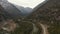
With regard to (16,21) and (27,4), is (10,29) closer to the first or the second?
(16,21)

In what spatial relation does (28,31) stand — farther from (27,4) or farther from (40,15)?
(27,4)

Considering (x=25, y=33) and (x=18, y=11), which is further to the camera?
(x=18, y=11)

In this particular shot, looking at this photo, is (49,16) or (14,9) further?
(14,9)

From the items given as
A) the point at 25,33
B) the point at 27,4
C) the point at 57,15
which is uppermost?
the point at 27,4

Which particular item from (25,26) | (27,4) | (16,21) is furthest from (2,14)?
(27,4)

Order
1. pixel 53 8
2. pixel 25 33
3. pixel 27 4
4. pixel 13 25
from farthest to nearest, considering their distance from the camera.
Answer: pixel 27 4
pixel 53 8
pixel 13 25
pixel 25 33

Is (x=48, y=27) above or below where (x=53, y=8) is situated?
below

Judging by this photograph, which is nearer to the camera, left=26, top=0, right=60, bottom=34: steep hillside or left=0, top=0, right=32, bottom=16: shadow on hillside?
left=26, top=0, right=60, bottom=34: steep hillside

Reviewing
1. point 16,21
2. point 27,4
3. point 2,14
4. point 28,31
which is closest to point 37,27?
point 28,31

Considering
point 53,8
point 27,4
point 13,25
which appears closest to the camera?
point 13,25

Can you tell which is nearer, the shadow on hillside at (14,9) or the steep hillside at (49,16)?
the steep hillside at (49,16)
